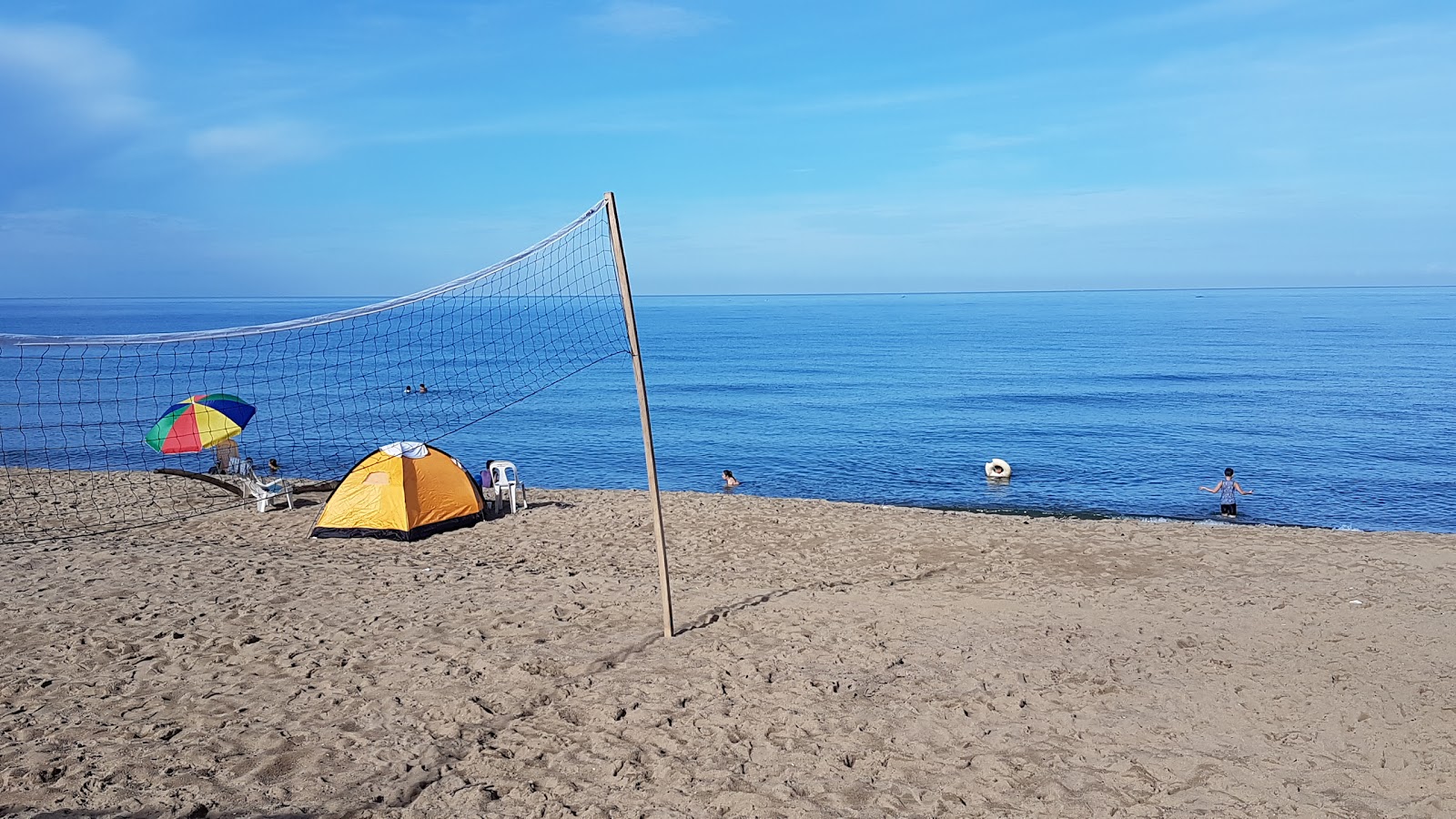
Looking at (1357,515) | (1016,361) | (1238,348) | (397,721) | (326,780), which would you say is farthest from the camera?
(1238,348)

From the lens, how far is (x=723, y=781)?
5711 millimetres

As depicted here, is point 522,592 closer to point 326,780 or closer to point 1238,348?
point 326,780

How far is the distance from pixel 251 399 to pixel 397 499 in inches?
1195

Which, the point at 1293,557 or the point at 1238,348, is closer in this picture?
the point at 1293,557

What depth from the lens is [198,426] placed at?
17547mm

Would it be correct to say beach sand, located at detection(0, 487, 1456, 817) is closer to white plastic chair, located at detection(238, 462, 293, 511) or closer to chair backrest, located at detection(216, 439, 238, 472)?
white plastic chair, located at detection(238, 462, 293, 511)

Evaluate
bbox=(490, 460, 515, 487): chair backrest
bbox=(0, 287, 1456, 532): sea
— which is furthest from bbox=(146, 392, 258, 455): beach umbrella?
bbox=(0, 287, 1456, 532): sea

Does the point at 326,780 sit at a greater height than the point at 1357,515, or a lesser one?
greater

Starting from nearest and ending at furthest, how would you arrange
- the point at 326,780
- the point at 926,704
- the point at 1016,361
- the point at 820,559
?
1. the point at 326,780
2. the point at 926,704
3. the point at 820,559
4. the point at 1016,361

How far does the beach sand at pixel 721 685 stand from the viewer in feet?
18.3

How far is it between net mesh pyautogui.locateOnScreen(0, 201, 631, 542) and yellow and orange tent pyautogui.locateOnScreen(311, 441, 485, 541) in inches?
79.0

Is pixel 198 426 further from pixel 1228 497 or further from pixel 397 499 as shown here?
pixel 1228 497

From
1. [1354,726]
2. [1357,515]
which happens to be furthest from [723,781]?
[1357,515]

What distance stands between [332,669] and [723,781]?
3.48 m
